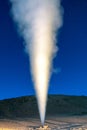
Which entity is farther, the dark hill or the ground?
the dark hill

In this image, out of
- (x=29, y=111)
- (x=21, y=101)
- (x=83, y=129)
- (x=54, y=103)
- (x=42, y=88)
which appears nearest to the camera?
(x=42, y=88)

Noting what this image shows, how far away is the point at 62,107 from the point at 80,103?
4.94 metres

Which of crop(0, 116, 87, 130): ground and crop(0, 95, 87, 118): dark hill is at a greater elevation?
crop(0, 95, 87, 118): dark hill

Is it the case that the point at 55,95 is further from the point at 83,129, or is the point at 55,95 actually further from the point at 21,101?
the point at 83,129

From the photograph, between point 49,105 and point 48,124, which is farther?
point 49,105

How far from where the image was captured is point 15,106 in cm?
4928

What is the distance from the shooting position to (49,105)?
47.5 m

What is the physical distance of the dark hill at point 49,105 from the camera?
4428 centimetres

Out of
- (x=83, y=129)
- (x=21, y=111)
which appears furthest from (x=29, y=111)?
(x=83, y=129)

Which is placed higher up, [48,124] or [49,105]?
[49,105]

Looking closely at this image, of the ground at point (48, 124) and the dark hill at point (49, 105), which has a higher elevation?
the dark hill at point (49, 105)

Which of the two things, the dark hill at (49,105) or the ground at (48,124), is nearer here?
the ground at (48,124)

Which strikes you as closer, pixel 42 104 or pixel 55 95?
pixel 42 104

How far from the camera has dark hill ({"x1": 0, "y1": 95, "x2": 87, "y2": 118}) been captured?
44281 millimetres
